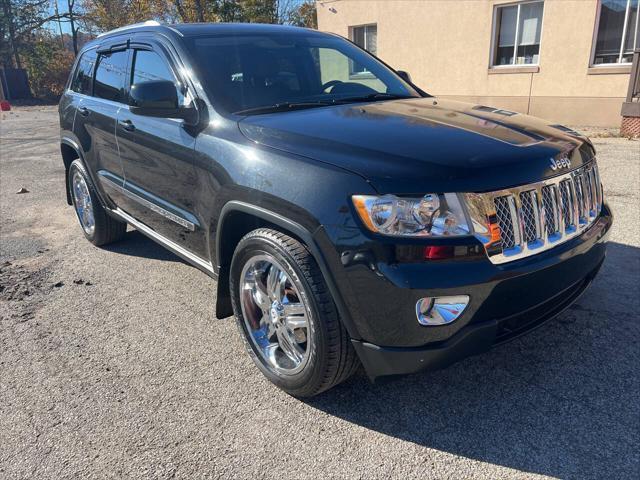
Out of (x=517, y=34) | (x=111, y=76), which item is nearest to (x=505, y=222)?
(x=111, y=76)

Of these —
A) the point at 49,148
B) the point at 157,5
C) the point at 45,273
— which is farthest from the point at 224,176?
the point at 157,5

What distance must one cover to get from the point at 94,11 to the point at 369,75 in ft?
138

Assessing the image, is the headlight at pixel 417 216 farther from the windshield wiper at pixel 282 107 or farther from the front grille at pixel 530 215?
the windshield wiper at pixel 282 107

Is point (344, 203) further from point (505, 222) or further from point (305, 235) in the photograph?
point (505, 222)

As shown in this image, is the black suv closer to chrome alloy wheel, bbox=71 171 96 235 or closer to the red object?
the red object

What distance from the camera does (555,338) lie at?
321 cm

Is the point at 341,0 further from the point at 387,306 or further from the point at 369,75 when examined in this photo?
the point at 387,306

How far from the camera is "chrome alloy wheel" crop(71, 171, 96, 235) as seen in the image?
5.14 m

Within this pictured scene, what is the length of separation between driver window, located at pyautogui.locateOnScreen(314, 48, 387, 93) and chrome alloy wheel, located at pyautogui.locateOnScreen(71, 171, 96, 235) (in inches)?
103

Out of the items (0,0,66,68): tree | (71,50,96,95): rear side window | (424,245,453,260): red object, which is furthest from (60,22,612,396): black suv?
(0,0,66,68): tree

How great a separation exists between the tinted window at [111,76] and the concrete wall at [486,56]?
33.1 ft

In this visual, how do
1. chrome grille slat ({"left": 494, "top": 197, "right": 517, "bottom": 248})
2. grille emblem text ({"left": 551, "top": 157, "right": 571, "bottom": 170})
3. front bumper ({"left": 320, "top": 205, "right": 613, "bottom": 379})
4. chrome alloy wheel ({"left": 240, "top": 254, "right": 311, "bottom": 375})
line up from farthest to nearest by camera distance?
chrome alloy wheel ({"left": 240, "top": 254, "right": 311, "bottom": 375})
grille emblem text ({"left": 551, "top": 157, "right": 571, "bottom": 170})
chrome grille slat ({"left": 494, "top": 197, "right": 517, "bottom": 248})
front bumper ({"left": 320, "top": 205, "right": 613, "bottom": 379})

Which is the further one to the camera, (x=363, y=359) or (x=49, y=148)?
(x=49, y=148)

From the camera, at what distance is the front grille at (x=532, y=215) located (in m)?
2.21
